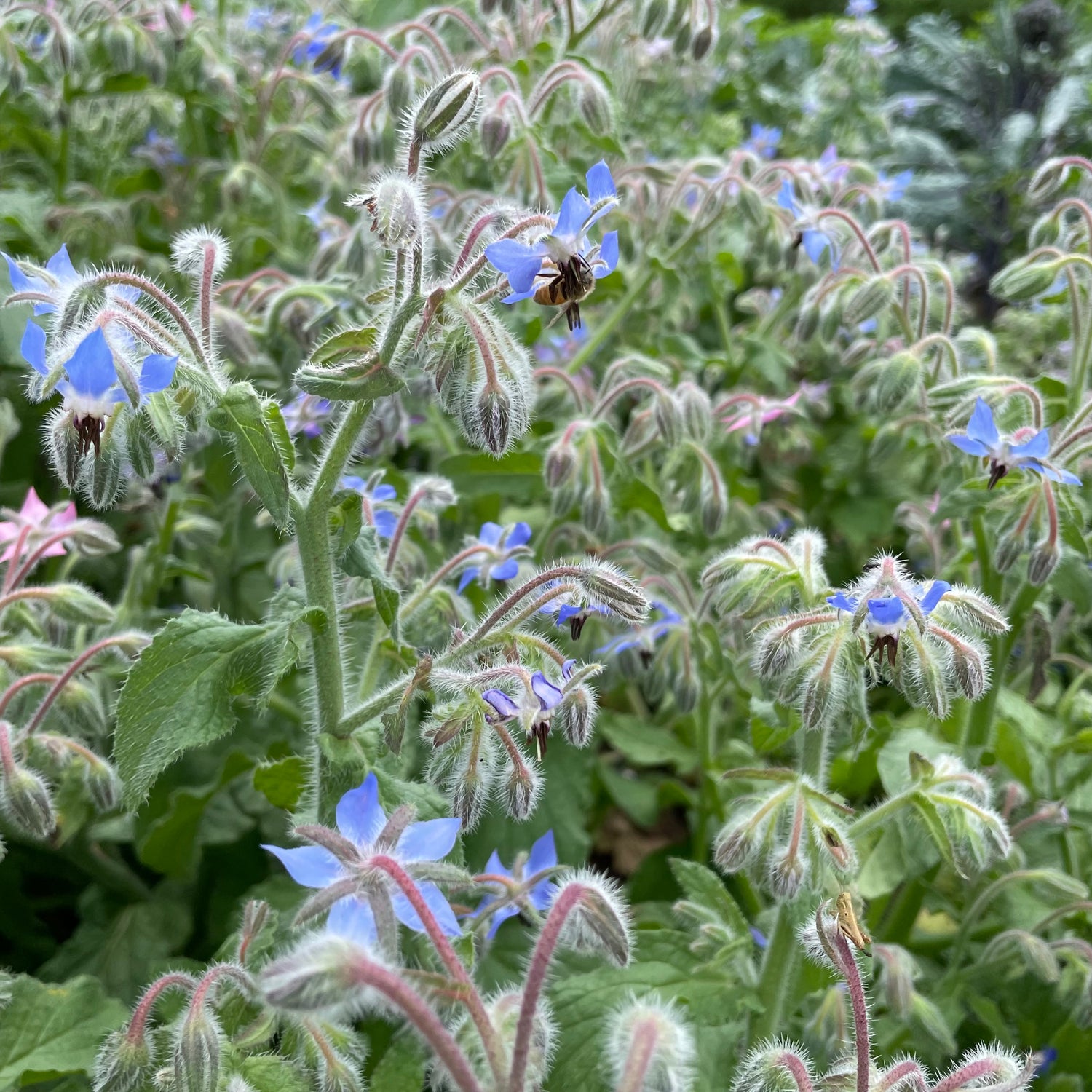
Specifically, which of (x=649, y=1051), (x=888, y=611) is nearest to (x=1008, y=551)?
(x=888, y=611)

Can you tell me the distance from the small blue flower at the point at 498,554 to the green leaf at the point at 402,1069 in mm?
530

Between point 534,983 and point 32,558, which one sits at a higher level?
point 534,983

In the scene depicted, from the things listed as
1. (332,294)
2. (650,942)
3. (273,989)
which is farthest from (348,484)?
(273,989)

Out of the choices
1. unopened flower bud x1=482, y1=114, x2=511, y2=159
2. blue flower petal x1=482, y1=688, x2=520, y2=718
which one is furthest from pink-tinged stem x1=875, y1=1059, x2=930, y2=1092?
unopened flower bud x1=482, y1=114, x2=511, y2=159

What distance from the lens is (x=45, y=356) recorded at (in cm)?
100

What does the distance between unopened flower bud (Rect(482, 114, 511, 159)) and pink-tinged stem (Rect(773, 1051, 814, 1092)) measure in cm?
126

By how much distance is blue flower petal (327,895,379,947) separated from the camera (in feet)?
2.58

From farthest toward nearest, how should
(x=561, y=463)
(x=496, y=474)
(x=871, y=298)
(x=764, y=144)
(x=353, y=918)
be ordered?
(x=764, y=144)
(x=496, y=474)
(x=871, y=298)
(x=561, y=463)
(x=353, y=918)

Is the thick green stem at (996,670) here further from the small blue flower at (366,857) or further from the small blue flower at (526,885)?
the small blue flower at (366,857)

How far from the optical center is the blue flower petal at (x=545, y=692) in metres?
0.99

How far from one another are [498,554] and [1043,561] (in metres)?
0.66

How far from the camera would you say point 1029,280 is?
5.00ft

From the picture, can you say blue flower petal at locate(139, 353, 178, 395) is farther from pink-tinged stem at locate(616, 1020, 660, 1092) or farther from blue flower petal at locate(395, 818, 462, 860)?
pink-tinged stem at locate(616, 1020, 660, 1092)

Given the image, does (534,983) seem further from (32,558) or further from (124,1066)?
(32,558)
